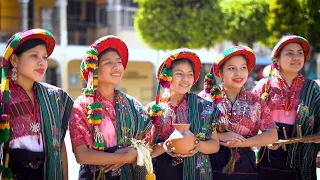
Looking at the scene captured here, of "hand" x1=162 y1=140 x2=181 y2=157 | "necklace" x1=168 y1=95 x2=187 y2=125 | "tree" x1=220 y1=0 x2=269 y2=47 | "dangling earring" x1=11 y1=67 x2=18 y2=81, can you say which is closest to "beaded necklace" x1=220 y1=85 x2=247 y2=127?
"necklace" x1=168 y1=95 x2=187 y2=125

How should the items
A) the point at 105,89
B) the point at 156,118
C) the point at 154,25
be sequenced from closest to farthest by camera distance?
the point at 105,89, the point at 156,118, the point at 154,25

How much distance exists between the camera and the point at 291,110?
467cm

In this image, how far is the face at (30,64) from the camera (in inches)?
127

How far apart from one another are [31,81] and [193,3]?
12825 mm

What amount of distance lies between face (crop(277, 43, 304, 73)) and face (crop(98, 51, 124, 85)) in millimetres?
1953

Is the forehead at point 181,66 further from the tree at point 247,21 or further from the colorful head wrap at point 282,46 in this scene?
the tree at point 247,21

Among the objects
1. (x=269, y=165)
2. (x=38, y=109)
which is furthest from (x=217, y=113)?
(x=38, y=109)

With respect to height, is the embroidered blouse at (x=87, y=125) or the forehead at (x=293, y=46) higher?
the forehead at (x=293, y=46)

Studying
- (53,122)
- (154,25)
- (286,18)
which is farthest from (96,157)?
(154,25)

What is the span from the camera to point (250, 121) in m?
4.09

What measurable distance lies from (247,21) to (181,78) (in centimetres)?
1105

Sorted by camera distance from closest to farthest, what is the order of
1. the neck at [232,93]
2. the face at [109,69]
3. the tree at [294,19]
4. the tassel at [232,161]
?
1. the face at [109,69]
2. the tassel at [232,161]
3. the neck at [232,93]
4. the tree at [294,19]

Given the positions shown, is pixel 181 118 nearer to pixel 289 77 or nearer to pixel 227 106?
pixel 227 106

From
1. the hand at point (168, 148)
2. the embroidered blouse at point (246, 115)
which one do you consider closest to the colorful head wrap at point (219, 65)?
the embroidered blouse at point (246, 115)
